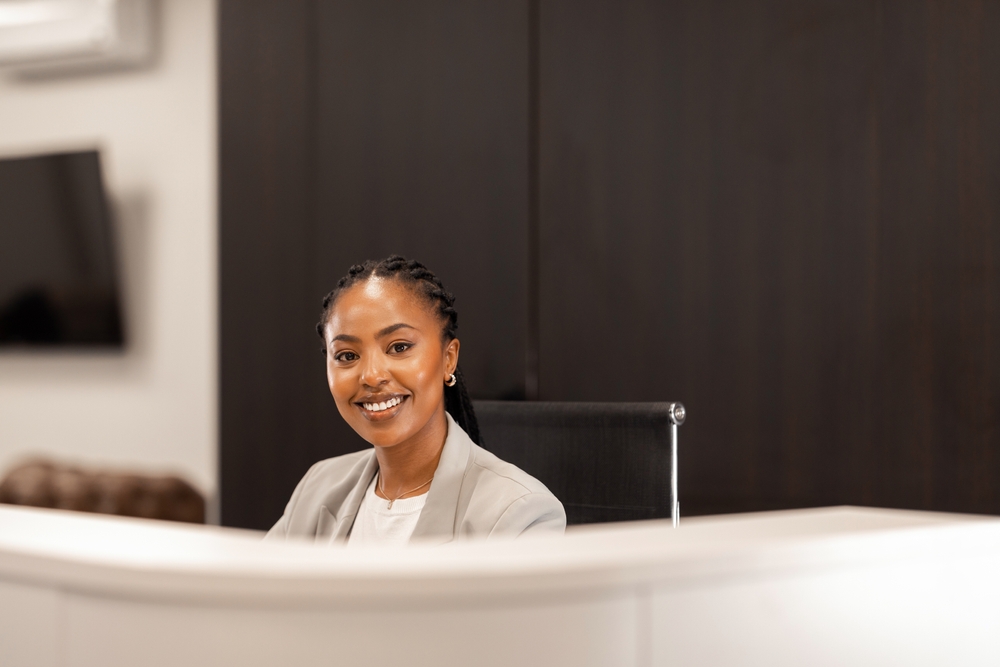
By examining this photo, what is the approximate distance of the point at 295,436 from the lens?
8.83ft

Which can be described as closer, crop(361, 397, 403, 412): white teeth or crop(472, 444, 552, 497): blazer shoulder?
crop(472, 444, 552, 497): blazer shoulder

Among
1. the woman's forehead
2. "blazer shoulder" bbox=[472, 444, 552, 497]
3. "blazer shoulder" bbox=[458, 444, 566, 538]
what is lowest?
"blazer shoulder" bbox=[458, 444, 566, 538]

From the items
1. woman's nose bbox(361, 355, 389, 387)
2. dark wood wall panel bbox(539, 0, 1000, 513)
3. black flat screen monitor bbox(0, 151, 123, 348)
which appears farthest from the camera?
black flat screen monitor bbox(0, 151, 123, 348)

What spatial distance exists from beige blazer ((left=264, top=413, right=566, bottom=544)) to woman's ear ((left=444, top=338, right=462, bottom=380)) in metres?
0.10

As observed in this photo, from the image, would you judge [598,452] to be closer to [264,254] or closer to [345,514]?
[345,514]

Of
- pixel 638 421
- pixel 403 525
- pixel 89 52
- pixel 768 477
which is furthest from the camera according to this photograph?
pixel 89 52

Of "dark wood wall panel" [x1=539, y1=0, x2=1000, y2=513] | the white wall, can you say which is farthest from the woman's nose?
the white wall

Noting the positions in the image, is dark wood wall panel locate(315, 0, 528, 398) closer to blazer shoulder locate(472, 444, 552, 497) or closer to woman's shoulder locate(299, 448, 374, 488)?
woman's shoulder locate(299, 448, 374, 488)

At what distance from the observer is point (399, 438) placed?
4.45 feet

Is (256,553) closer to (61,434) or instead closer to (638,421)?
(638,421)

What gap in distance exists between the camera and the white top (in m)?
1.33

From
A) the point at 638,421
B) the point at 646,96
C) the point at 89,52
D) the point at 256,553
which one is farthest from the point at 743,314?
the point at 89,52

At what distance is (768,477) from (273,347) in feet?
4.56

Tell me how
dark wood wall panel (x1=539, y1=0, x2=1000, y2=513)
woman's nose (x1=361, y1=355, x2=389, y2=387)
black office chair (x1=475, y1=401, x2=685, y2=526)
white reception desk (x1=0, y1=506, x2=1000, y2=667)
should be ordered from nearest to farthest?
1. white reception desk (x1=0, y1=506, x2=1000, y2=667)
2. woman's nose (x1=361, y1=355, x2=389, y2=387)
3. black office chair (x1=475, y1=401, x2=685, y2=526)
4. dark wood wall panel (x1=539, y1=0, x2=1000, y2=513)
